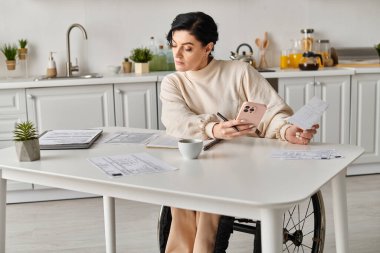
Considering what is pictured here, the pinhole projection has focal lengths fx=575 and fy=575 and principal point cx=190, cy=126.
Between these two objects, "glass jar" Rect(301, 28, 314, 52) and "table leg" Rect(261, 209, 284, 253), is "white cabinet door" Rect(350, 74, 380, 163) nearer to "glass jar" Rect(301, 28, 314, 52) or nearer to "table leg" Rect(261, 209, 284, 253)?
"glass jar" Rect(301, 28, 314, 52)

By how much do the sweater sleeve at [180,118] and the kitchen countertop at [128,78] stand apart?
1553 mm

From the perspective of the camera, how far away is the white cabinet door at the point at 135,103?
4.09 m

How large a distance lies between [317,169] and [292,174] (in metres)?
0.11

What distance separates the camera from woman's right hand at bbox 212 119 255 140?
2133 mm

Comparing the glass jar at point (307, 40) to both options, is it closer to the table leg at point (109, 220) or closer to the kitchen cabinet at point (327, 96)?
the kitchen cabinet at point (327, 96)

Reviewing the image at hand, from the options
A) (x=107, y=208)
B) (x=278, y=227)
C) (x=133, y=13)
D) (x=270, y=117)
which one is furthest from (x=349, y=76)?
(x=278, y=227)

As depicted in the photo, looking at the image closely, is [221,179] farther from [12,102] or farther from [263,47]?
[263,47]

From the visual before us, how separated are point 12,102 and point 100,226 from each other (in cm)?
114

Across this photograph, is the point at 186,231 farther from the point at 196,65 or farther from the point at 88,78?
the point at 88,78

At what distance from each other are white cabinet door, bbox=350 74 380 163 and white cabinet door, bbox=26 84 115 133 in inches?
71.8

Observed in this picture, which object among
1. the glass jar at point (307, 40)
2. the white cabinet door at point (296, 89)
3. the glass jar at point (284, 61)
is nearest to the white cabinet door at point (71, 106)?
the white cabinet door at point (296, 89)

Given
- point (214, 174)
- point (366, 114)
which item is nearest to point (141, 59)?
point (366, 114)

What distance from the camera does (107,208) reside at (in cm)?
268

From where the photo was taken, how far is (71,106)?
4.02 meters
